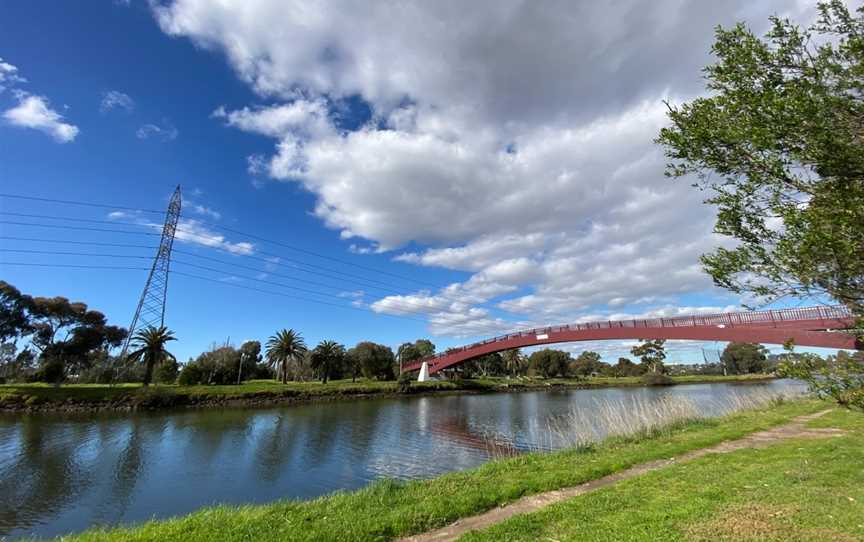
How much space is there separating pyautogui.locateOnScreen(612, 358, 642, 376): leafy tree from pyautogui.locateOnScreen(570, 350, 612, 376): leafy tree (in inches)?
122

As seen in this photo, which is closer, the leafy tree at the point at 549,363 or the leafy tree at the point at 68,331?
the leafy tree at the point at 68,331

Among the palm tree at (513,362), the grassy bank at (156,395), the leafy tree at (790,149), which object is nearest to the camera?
the leafy tree at (790,149)

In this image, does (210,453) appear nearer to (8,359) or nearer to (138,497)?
(138,497)

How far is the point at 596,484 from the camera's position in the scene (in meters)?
8.20

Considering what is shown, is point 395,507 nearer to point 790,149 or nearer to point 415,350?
point 790,149

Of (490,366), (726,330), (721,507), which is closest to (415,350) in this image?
(490,366)

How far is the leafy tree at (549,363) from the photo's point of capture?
103750mm

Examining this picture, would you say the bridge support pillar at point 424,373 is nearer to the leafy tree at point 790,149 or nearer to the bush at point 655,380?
the bush at point 655,380

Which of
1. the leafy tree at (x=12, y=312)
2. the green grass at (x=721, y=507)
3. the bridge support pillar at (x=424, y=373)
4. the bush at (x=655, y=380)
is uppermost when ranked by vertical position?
the leafy tree at (x=12, y=312)

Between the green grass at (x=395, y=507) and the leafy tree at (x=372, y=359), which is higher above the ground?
the leafy tree at (x=372, y=359)

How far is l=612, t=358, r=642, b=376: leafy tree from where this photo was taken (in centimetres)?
11828

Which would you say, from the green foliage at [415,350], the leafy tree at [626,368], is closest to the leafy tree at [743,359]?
the leafy tree at [626,368]

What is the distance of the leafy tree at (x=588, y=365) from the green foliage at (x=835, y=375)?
119581 mm

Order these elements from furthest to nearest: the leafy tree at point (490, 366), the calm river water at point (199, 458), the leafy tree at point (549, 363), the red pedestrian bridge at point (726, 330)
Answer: the leafy tree at point (490, 366) → the leafy tree at point (549, 363) → the red pedestrian bridge at point (726, 330) → the calm river water at point (199, 458)
